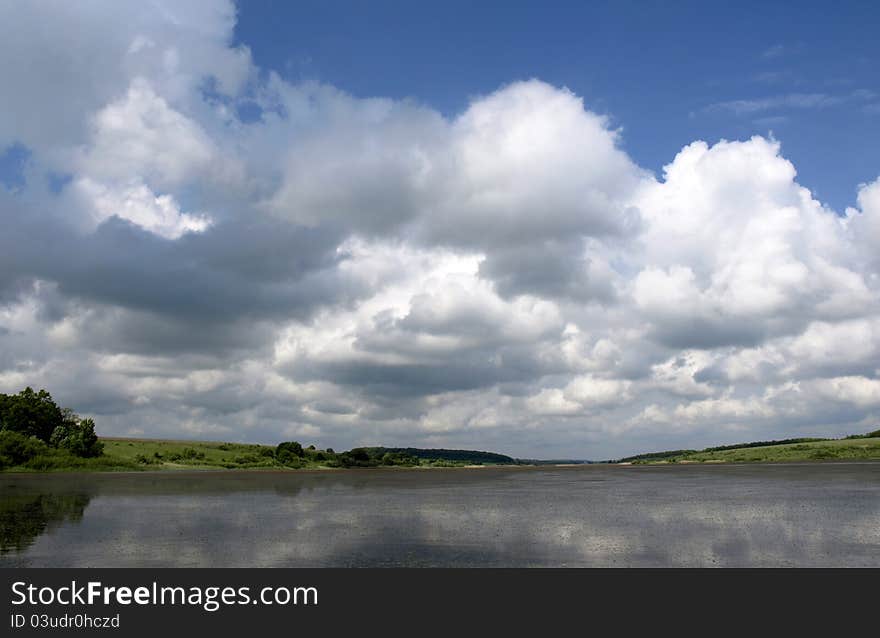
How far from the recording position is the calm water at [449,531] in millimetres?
29906

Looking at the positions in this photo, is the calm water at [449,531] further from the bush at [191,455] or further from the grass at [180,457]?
the bush at [191,455]

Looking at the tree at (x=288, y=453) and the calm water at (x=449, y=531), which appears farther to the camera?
the tree at (x=288, y=453)

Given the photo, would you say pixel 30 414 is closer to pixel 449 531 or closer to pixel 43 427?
pixel 43 427

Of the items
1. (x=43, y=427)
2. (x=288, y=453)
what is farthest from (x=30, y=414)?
(x=288, y=453)

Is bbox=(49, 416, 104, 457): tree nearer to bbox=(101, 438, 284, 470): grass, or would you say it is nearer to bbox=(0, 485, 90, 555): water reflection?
bbox=(101, 438, 284, 470): grass

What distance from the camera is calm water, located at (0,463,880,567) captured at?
29906mm

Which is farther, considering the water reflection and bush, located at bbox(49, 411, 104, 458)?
bush, located at bbox(49, 411, 104, 458)

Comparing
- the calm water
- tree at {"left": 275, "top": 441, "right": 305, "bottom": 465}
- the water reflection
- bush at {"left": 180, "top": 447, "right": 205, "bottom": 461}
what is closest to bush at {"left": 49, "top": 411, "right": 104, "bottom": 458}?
bush at {"left": 180, "top": 447, "right": 205, "bottom": 461}

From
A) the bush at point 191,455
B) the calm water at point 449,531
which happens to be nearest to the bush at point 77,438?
the bush at point 191,455

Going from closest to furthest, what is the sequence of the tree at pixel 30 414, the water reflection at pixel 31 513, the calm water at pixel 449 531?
1. the calm water at pixel 449 531
2. the water reflection at pixel 31 513
3. the tree at pixel 30 414
